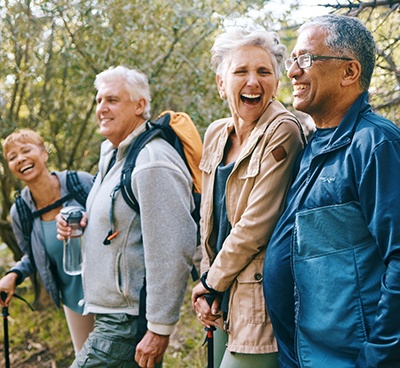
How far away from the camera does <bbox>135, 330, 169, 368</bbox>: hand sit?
273 cm

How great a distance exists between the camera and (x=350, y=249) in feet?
5.91

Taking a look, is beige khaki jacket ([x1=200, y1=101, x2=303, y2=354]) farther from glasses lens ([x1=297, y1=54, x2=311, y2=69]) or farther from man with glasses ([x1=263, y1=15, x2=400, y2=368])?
glasses lens ([x1=297, y1=54, x2=311, y2=69])

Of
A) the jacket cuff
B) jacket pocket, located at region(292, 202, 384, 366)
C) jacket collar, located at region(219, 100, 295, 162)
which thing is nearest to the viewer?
jacket pocket, located at region(292, 202, 384, 366)

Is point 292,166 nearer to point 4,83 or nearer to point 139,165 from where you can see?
point 139,165

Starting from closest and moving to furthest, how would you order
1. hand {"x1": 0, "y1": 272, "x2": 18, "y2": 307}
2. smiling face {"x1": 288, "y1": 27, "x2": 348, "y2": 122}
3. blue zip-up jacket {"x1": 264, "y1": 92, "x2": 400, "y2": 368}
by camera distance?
blue zip-up jacket {"x1": 264, "y1": 92, "x2": 400, "y2": 368}, smiling face {"x1": 288, "y1": 27, "x2": 348, "y2": 122}, hand {"x1": 0, "y1": 272, "x2": 18, "y2": 307}

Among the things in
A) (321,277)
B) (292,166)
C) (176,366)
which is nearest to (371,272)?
(321,277)

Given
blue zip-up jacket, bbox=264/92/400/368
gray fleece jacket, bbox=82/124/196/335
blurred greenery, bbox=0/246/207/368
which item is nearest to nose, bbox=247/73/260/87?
blue zip-up jacket, bbox=264/92/400/368

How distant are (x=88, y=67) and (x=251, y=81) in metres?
3.09

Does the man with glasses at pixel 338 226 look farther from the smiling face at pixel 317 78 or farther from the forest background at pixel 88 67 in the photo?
the forest background at pixel 88 67

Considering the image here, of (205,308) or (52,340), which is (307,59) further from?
(52,340)

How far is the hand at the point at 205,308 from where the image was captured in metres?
2.46

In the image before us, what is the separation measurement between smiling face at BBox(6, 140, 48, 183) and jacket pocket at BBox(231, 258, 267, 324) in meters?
1.98

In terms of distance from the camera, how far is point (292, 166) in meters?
2.28

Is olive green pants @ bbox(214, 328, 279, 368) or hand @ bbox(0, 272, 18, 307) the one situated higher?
hand @ bbox(0, 272, 18, 307)
